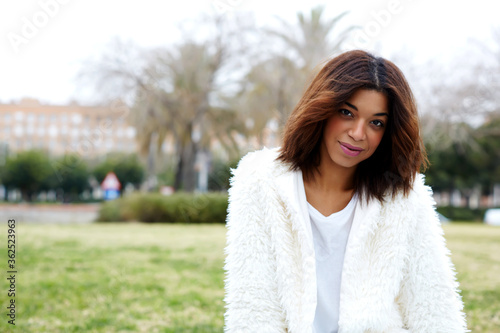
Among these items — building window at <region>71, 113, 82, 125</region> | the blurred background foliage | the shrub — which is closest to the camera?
the blurred background foliage

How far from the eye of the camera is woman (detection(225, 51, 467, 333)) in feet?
5.54

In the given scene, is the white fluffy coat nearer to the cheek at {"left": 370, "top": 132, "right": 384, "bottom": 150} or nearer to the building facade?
the cheek at {"left": 370, "top": 132, "right": 384, "bottom": 150}

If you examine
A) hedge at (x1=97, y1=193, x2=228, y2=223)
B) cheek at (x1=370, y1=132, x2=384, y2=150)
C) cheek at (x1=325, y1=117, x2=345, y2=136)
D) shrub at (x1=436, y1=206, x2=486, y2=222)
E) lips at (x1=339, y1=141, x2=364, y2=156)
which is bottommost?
shrub at (x1=436, y1=206, x2=486, y2=222)

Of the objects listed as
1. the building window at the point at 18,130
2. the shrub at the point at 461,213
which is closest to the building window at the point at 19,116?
the building window at the point at 18,130

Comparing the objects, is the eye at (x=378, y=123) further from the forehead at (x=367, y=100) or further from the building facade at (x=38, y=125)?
the building facade at (x=38, y=125)

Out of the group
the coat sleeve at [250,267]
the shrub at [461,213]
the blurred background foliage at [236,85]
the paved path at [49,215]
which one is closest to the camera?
the coat sleeve at [250,267]

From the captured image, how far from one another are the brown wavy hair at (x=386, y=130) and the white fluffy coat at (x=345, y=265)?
0.06 metres

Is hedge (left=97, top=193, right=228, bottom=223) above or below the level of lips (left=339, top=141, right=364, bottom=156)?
below

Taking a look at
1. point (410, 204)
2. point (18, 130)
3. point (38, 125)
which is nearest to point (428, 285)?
point (410, 204)

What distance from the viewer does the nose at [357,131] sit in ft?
5.58

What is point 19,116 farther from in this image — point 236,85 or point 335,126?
point 335,126

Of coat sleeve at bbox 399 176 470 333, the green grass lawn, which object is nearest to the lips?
coat sleeve at bbox 399 176 470 333

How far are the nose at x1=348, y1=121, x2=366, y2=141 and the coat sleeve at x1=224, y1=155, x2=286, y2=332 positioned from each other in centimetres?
35

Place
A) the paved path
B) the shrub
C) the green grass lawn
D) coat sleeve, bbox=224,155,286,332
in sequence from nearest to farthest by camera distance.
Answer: coat sleeve, bbox=224,155,286,332, the green grass lawn, the paved path, the shrub
